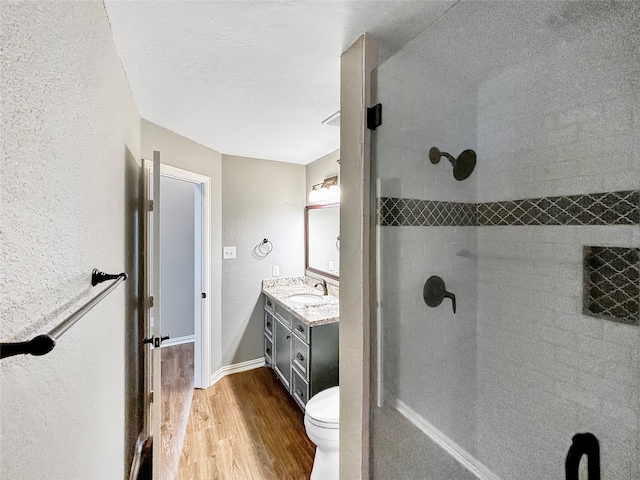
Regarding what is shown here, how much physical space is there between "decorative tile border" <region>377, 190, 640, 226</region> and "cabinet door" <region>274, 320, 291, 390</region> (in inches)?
62.9

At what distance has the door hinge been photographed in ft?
3.59

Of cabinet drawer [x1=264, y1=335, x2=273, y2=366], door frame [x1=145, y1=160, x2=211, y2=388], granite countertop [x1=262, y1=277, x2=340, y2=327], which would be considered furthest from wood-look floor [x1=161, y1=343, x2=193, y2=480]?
granite countertop [x1=262, y1=277, x2=340, y2=327]

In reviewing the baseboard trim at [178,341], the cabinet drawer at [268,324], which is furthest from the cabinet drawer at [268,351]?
the baseboard trim at [178,341]

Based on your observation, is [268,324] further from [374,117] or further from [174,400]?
[374,117]

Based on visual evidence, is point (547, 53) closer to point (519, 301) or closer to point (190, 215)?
point (519, 301)

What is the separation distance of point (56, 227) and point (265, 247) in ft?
7.45

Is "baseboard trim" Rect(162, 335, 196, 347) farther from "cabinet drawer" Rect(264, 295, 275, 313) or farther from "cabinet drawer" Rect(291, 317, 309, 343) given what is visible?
"cabinet drawer" Rect(291, 317, 309, 343)

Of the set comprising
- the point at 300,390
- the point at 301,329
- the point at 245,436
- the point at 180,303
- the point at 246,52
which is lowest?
the point at 245,436

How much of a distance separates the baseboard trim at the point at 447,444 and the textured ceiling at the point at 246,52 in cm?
148

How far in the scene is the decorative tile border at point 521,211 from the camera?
844 mm

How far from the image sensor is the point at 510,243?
3.78 feet

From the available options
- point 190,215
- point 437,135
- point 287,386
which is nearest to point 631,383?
point 437,135

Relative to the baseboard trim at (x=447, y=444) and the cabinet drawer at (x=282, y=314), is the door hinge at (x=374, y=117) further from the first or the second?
the cabinet drawer at (x=282, y=314)

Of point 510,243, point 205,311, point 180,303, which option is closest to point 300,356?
point 205,311
